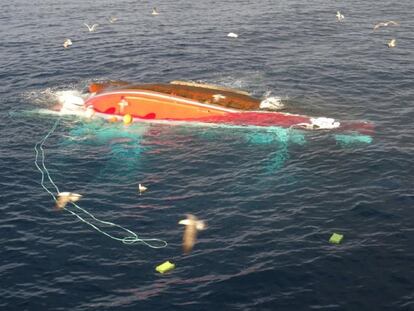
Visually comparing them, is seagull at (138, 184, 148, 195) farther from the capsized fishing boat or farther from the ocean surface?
the capsized fishing boat

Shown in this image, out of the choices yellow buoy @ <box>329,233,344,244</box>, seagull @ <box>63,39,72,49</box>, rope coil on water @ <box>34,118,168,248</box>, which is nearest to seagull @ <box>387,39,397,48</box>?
yellow buoy @ <box>329,233,344,244</box>

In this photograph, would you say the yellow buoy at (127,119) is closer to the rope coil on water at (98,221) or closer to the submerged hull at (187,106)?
the submerged hull at (187,106)

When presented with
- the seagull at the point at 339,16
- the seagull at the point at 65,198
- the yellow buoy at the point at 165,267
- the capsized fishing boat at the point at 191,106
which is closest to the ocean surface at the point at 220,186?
the yellow buoy at the point at 165,267

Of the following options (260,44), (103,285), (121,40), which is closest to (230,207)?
(103,285)

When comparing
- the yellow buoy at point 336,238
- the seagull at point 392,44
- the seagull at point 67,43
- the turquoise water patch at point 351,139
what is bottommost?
the yellow buoy at point 336,238

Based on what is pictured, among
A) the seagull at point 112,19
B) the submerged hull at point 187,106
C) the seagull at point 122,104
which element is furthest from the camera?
the seagull at point 112,19

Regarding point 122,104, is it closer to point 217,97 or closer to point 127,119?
point 127,119

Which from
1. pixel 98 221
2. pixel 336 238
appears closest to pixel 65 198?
pixel 98 221
